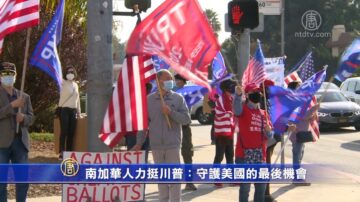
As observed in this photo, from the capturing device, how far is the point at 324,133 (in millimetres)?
21656

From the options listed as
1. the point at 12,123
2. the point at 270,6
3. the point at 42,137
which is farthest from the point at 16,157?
the point at 270,6

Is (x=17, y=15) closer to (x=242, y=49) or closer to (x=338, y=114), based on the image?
(x=242, y=49)

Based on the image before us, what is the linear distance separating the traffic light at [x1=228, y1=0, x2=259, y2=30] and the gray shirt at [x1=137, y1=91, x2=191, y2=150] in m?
2.63

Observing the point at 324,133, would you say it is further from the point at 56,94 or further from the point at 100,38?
the point at 100,38

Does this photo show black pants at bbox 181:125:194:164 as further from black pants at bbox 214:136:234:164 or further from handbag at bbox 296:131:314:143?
handbag at bbox 296:131:314:143

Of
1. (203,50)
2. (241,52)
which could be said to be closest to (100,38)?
(203,50)

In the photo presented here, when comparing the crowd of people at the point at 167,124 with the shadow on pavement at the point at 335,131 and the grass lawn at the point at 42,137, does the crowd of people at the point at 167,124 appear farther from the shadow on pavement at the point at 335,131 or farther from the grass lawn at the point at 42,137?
the shadow on pavement at the point at 335,131

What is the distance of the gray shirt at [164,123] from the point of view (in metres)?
8.02

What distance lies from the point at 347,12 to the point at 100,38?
241 feet

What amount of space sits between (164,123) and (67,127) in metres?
5.34

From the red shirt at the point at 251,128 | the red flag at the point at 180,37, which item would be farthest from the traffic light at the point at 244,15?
the red flag at the point at 180,37

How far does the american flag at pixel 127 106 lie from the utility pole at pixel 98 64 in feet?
0.80

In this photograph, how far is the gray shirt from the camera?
26.3 ft

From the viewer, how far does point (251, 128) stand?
313 inches
